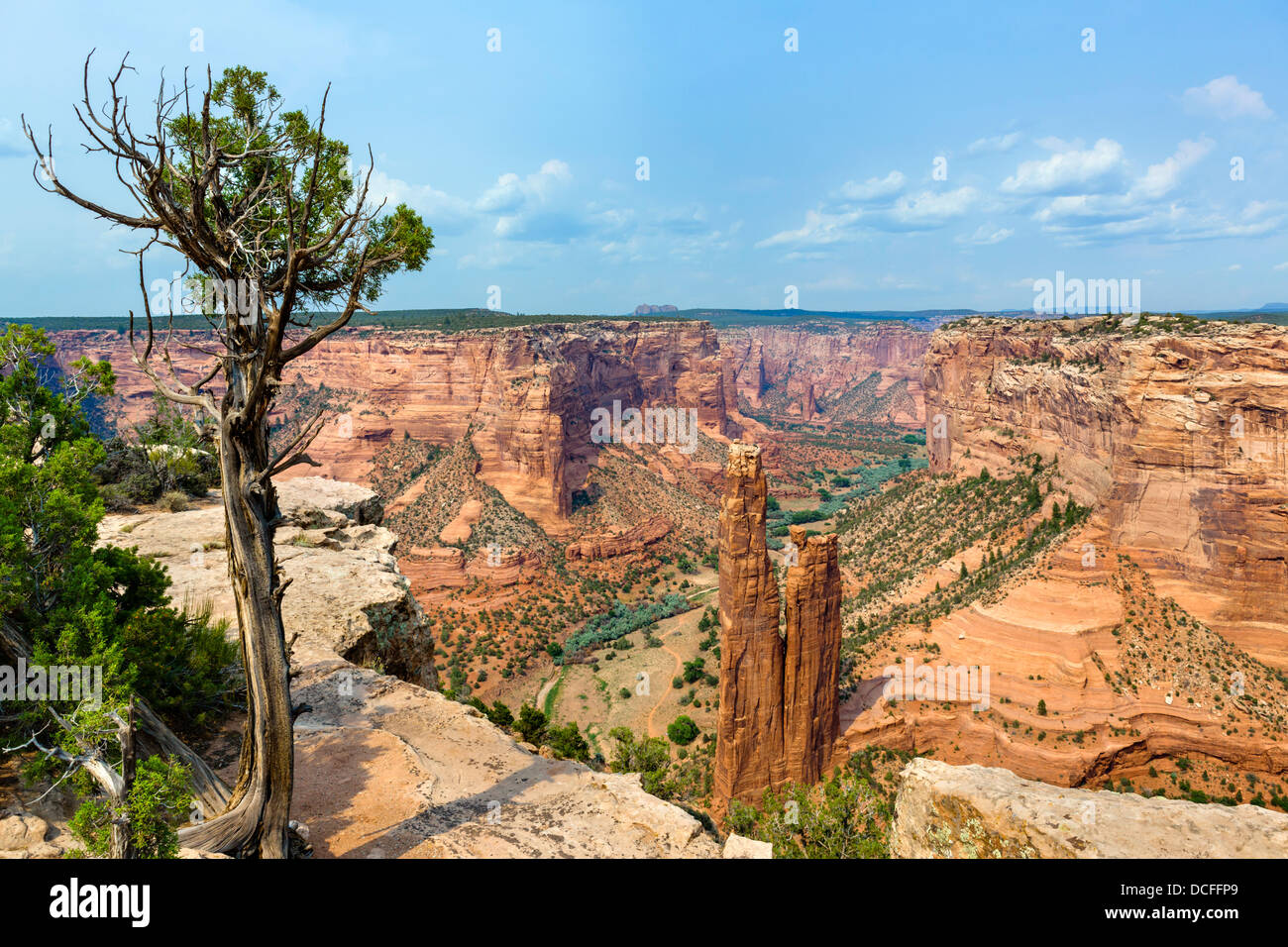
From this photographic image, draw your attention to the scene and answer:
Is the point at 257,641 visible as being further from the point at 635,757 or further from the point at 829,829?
the point at 635,757

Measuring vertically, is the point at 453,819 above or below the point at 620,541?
above

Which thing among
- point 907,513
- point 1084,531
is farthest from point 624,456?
point 1084,531

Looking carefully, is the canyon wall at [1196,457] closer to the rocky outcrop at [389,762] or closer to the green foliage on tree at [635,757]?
the green foliage on tree at [635,757]

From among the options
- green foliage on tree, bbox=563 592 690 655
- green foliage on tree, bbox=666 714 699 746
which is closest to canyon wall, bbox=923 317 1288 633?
green foliage on tree, bbox=666 714 699 746

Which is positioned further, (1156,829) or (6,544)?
(6,544)

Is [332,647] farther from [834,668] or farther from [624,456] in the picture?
[624,456]

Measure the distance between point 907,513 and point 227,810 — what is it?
60.1m

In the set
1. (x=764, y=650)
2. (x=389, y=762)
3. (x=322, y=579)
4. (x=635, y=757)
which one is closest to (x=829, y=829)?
(x=389, y=762)

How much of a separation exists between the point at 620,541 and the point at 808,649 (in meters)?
41.4

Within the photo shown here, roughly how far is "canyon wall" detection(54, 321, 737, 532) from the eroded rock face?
1673 inches

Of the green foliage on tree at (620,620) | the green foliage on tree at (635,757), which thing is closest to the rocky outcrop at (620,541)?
the green foliage on tree at (620,620)

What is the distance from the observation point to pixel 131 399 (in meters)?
88.0

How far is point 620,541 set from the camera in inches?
2714

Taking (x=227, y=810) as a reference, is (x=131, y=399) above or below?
above
